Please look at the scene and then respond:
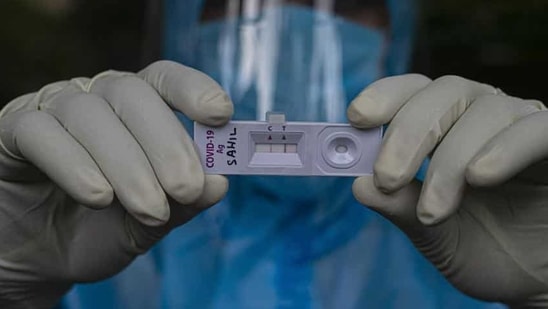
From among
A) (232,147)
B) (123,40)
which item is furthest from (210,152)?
(123,40)

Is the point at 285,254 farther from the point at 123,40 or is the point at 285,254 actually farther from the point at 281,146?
the point at 123,40

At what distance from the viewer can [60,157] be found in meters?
0.75

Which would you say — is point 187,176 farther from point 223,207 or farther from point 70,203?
point 223,207

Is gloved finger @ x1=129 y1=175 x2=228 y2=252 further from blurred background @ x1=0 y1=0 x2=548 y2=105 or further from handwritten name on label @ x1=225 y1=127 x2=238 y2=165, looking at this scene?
blurred background @ x1=0 y1=0 x2=548 y2=105

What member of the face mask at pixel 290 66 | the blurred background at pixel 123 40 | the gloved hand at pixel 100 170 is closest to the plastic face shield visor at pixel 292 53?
the face mask at pixel 290 66

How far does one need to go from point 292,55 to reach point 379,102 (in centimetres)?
48

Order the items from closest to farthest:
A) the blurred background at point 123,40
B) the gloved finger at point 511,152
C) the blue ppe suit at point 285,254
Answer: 1. the gloved finger at point 511,152
2. the blue ppe suit at point 285,254
3. the blurred background at point 123,40

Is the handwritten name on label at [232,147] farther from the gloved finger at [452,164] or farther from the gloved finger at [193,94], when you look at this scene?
the gloved finger at [452,164]

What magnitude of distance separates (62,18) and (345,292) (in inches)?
61.4

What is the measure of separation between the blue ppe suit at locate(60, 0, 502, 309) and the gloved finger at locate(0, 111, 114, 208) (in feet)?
1.30

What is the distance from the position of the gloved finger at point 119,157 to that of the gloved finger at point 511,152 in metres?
0.22

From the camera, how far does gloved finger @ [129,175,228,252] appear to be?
2.48 feet

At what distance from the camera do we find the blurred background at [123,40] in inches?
97.4

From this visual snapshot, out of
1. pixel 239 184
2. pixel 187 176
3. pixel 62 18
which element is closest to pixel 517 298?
pixel 187 176
